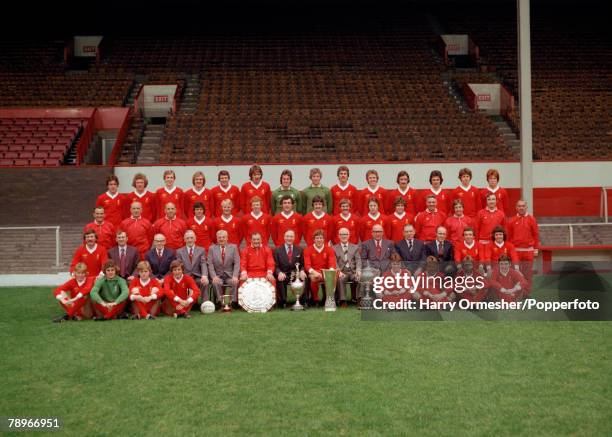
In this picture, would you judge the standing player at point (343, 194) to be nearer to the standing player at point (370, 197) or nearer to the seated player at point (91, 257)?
the standing player at point (370, 197)

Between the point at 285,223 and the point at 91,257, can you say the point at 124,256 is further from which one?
the point at 285,223

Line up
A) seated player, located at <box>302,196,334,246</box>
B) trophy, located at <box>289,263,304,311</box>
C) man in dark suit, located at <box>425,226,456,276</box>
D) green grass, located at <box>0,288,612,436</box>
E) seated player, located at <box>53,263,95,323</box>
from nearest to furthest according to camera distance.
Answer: green grass, located at <box>0,288,612,436</box> < seated player, located at <box>53,263,95,323</box> < trophy, located at <box>289,263,304,311</box> < man in dark suit, located at <box>425,226,456,276</box> < seated player, located at <box>302,196,334,246</box>

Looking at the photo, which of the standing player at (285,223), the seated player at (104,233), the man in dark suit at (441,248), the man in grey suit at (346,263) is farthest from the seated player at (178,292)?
the man in dark suit at (441,248)

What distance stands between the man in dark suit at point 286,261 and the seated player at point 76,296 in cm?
221

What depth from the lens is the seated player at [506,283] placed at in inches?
241

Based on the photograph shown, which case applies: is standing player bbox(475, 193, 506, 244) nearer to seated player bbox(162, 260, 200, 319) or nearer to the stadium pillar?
the stadium pillar

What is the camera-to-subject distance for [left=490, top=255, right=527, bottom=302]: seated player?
241 inches

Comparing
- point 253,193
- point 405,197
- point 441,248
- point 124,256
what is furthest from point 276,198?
point 441,248

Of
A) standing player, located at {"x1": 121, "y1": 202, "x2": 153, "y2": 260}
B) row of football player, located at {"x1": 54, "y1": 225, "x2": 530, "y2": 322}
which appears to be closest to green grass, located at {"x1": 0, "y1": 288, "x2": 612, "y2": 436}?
row of football player, located at {"x1": 54, "y1": 225, "x2": 530, "y2": 322}

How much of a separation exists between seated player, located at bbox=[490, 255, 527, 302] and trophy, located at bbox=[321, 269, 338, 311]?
189 cm

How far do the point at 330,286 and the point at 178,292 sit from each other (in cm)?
179

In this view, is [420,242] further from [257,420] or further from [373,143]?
[373,143]

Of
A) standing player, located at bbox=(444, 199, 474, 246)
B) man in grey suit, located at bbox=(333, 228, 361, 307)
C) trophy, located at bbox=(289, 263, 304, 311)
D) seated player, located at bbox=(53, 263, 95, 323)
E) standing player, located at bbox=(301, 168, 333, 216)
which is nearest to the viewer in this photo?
seated player, located at bbox=(53, 263, 95, 323)

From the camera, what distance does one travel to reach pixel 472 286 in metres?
6.13
